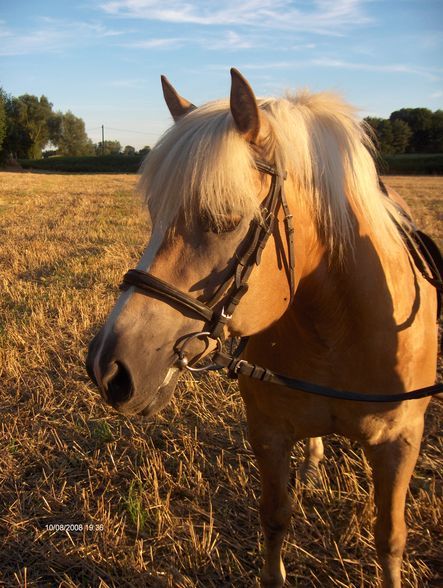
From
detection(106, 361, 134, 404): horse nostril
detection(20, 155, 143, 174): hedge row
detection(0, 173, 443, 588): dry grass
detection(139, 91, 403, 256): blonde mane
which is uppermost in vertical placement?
detection(20, 155, 143, 174): hedge row

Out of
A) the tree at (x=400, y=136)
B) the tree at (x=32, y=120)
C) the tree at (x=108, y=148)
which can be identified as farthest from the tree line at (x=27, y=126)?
the tree at (x=400, y=136)

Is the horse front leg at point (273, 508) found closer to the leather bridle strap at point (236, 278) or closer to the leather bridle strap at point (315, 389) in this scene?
the leather bridle strap at point (315, 389)

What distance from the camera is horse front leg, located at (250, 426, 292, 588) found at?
8.02 feet

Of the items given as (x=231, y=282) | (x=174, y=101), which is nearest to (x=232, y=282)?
(x=231, y=282)

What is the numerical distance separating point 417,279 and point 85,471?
249 centimetres

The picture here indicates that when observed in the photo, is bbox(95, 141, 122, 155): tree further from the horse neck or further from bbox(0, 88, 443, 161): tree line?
the horse neck

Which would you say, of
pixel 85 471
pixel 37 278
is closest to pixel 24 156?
pixel 37 278

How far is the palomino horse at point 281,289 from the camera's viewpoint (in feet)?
5.21

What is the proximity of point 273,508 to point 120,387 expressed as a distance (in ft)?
4.43

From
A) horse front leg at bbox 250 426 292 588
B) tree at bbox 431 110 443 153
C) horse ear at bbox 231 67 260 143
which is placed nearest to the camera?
horse ear at bbox 231 67 260 143

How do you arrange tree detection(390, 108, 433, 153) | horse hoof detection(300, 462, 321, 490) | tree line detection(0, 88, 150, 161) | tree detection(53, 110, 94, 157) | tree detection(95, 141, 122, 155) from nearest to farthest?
horse hoof detection(300, 462, 321, 490) → tree detection(390, 108, 433, 153) → tree line detection(0, 88, 150, 161) → tree detection(53, 110, 94, 157) → tree detection(95, 141, 122, 155)

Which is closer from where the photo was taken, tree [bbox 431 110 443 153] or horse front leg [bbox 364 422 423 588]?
horse front leg [bbox 364 422 423 588]

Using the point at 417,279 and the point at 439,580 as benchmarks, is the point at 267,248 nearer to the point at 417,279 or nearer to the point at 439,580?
the point at 417,279

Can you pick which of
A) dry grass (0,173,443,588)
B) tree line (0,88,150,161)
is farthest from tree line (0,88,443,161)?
dry grass (0,173,443,588)
